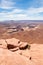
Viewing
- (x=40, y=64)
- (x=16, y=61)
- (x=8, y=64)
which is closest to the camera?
(x=8, y=64)

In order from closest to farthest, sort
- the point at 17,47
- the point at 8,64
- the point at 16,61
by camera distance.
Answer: the point at 8,64 < the point at 16,61 < the point at 17,47

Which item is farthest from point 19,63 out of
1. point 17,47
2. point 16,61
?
point 17,47

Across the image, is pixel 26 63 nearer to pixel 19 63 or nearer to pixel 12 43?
pixel 19 63

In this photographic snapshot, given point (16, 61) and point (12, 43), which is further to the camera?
point (12, 43)

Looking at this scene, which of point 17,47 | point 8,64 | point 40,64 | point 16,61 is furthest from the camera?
point 17,47

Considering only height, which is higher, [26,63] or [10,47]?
[26,63]

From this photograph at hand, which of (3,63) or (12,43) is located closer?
(3,63)

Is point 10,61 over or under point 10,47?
over

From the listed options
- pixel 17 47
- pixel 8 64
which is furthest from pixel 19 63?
pixel 17 47

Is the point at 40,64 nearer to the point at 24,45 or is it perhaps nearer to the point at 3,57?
the point at 3,57
